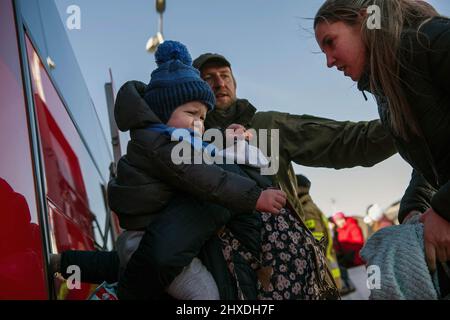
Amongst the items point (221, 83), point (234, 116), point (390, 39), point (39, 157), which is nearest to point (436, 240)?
point (390, 39)

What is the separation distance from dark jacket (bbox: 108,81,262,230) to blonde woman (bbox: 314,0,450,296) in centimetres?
49

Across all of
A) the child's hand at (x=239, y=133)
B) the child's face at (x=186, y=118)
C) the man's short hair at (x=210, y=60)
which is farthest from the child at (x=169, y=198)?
the man's short hair at (x=210, y=60)

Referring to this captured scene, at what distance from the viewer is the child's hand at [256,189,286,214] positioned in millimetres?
1575

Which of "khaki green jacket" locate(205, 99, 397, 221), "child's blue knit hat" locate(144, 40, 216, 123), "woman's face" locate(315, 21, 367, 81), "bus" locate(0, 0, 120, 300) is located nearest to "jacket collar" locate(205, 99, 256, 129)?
"khaki green jacket" locate(205, 99, 397, 221)

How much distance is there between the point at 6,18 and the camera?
180 centimetres

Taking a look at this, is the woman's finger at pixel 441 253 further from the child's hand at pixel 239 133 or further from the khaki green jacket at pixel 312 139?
the khaki green jacket at pixel 312 139

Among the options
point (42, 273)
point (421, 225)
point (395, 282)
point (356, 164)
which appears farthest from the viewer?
point (356, 164)

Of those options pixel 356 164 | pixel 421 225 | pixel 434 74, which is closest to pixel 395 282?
pixel 421 225

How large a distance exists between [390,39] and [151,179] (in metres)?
0.85
